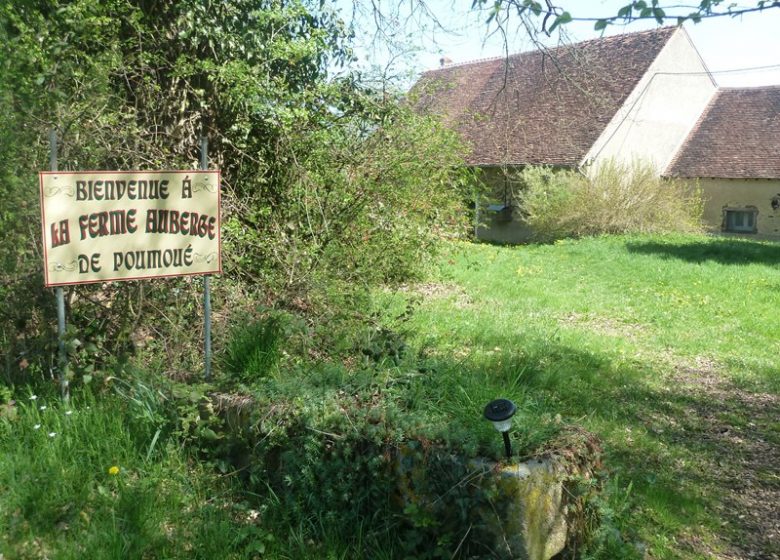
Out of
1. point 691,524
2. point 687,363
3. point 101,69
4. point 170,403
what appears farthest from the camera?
point 687,363

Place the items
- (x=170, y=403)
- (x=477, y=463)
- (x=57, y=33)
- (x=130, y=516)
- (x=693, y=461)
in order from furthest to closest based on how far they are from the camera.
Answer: (x=57, y=33)
(x=693, y=461)
(x=170, y=403)
(x=130, y=516)
(x=477, y=463)

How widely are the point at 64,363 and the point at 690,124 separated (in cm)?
2860

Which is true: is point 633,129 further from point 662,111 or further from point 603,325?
point 603,325

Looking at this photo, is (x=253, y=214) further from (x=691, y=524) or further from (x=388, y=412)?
(x=691, y=524)

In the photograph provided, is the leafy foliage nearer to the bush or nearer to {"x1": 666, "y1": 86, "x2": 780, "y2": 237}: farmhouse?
the bush

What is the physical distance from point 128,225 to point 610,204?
19339mm

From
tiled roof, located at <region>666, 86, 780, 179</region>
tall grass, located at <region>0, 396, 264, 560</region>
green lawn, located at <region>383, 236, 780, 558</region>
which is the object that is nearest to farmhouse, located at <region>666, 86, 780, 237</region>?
tiled roof, located at <region>666, 86, 780, 179</region>

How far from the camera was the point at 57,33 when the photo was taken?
605 cm

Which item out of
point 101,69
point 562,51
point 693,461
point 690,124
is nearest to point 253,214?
point 101,69

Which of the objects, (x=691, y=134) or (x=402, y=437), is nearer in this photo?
(x=402, y=437)

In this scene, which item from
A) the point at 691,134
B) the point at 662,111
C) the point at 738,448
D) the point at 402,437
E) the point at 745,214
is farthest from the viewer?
the point at 691,134

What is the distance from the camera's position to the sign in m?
4.54

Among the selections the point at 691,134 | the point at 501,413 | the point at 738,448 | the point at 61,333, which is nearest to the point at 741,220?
the point at 691,134

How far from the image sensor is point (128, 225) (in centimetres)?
477
